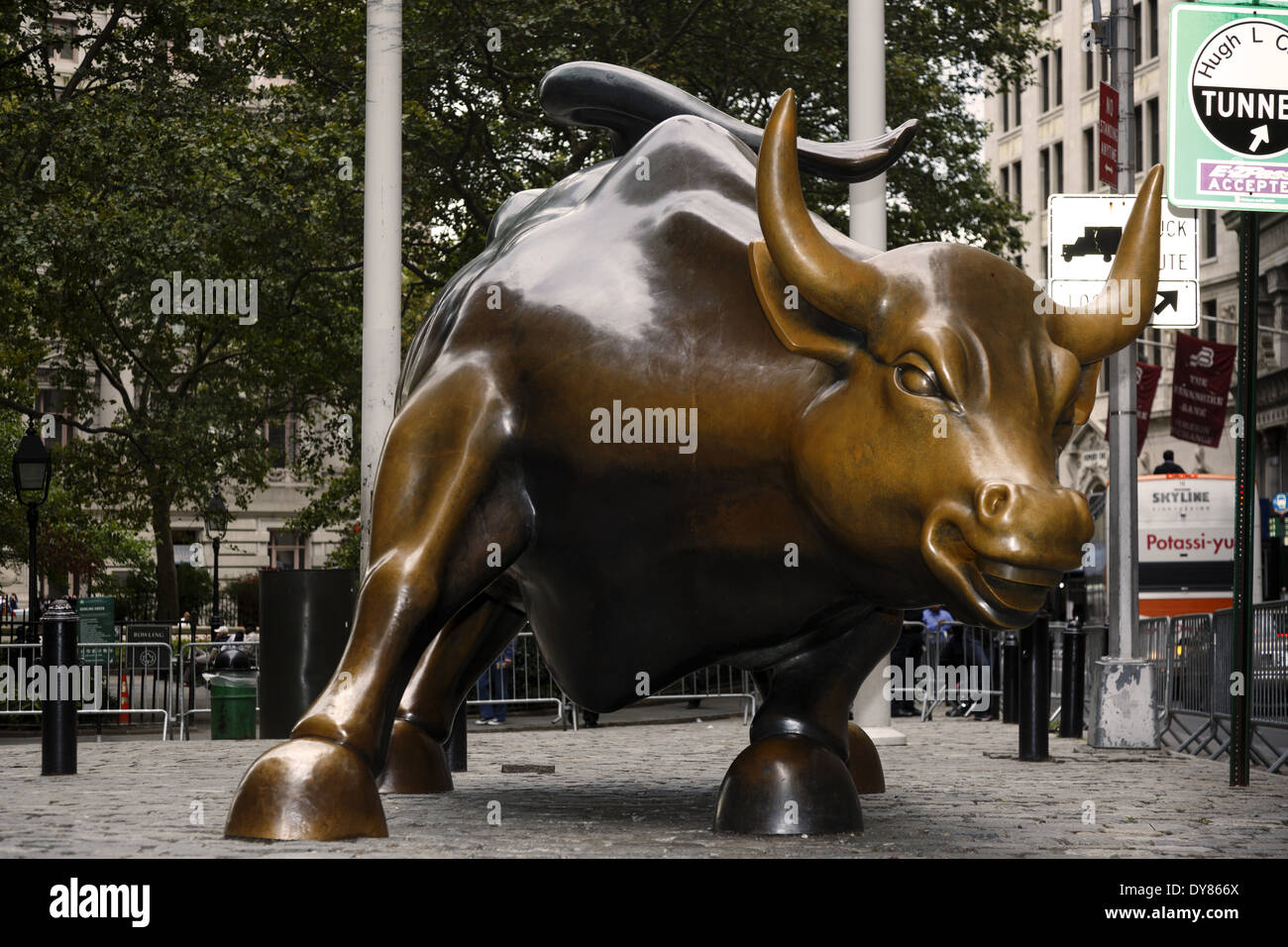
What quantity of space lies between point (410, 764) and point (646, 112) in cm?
298

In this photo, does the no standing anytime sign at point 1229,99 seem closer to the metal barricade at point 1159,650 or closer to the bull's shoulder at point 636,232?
the bull's shoulder at point 636,232

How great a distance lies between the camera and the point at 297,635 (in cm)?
1109

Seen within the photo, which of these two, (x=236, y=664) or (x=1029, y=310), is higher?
(x=1029, y=310)

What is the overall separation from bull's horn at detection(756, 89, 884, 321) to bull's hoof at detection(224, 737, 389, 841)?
2.17 meters

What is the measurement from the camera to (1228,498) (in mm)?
29812

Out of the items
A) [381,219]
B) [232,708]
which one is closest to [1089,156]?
[232,708]

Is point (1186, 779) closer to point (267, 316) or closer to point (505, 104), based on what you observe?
point (505, 104)

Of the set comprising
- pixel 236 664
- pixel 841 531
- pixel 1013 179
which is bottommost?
pixel 236 664

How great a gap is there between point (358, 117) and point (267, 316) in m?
3.43

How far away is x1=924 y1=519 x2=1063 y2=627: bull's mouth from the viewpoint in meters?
4.93

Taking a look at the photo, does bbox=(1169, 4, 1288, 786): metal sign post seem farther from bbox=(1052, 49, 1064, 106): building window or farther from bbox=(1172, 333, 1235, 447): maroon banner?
bbox=(1052, 49, 1064, 106): building window
